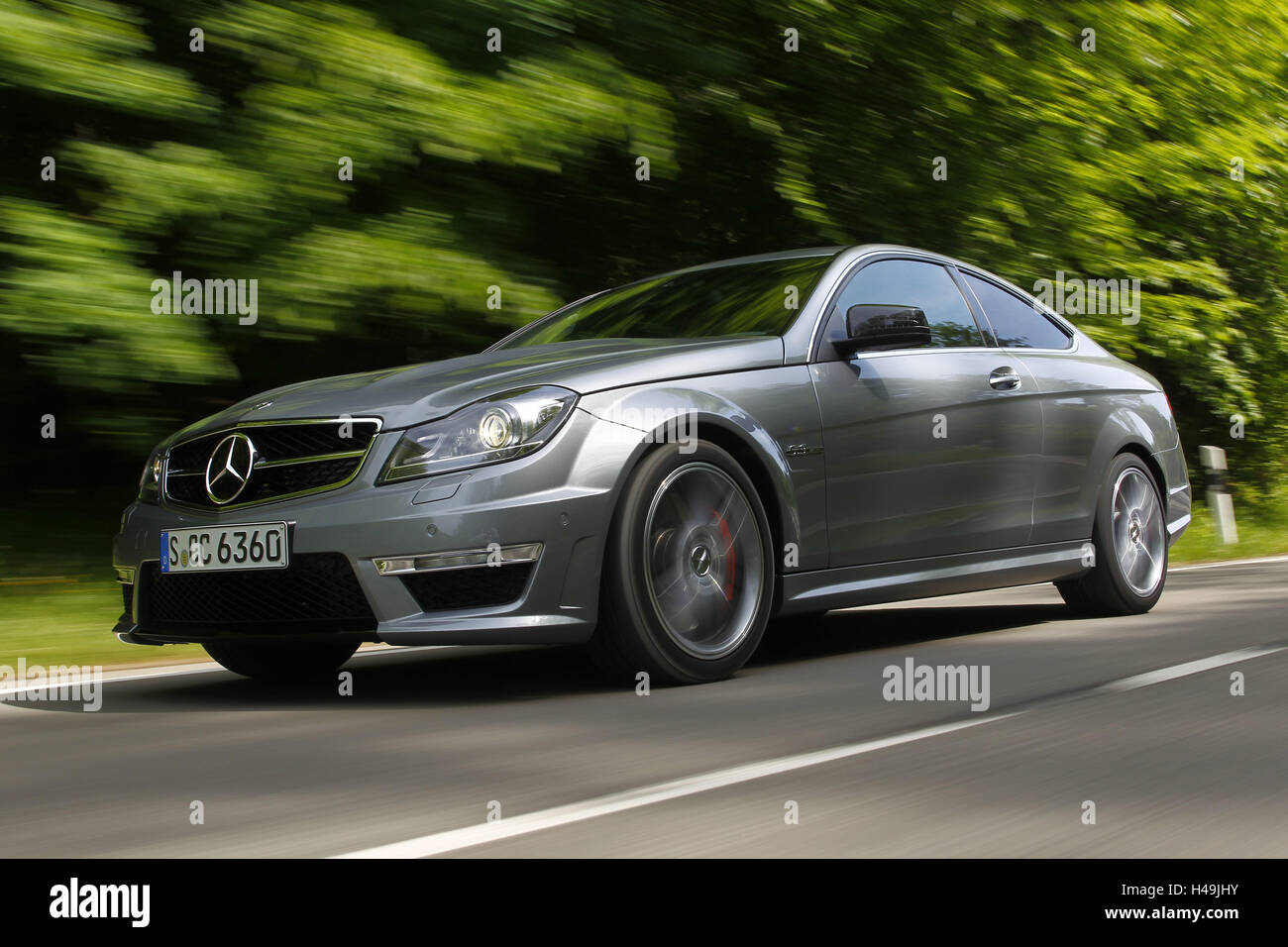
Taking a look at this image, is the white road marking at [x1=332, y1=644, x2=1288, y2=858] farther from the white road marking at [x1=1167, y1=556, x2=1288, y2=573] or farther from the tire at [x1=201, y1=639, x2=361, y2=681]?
the white road marking at [x1=1167, y1=556, x2=1288, y2=573]

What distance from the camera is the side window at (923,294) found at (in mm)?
6348

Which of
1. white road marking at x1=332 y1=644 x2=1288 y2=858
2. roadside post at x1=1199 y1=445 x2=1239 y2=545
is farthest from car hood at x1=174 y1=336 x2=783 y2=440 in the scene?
roadside post at x1=1199 y1=445 x2=1239 y2=545

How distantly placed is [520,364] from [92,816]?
217 centimetres

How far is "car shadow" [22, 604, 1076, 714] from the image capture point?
5.36 metres

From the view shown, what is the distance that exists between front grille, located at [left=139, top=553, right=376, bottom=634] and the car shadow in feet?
1.04

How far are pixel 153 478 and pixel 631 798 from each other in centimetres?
262

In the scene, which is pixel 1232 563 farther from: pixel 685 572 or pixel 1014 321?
pixel 685 572

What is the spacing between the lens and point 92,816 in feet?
12.1

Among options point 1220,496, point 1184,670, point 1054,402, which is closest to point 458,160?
point 1054,402

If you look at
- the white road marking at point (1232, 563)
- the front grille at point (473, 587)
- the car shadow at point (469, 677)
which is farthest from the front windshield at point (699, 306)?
the white road marking at point (1232, 563)

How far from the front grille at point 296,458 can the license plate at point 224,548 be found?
4.5 inches

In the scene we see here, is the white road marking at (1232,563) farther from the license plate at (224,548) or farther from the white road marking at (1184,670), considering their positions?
the license plate at (224,548)

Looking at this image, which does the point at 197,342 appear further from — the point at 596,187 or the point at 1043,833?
the point at 1043,833

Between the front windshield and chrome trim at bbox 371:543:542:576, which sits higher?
the front windshield
